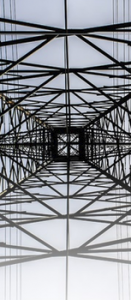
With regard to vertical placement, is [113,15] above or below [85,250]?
above

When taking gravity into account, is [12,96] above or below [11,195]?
above

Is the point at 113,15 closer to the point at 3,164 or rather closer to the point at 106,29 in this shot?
the point at 106,29

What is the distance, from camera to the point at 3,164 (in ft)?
59.5

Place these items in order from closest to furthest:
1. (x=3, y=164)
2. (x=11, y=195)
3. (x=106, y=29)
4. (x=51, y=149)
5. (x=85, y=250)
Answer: (x=85, y=250)
(x=106, y=29)
(x=11, y=195)
(x=3, y=164)
(x=51, y=149)

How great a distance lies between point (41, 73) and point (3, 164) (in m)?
5.13

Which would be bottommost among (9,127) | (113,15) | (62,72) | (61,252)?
(61,252)

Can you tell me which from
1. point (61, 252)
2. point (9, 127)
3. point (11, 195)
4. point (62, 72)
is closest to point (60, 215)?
point (61, 252)

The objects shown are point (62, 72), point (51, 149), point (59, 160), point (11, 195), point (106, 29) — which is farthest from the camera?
point (51, 149)

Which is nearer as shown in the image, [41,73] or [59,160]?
[41,73]

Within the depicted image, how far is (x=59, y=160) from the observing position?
2181cm

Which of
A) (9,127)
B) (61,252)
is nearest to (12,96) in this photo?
(9,127)

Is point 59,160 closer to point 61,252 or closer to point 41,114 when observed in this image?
point 41,114

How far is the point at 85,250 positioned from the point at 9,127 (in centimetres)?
1327

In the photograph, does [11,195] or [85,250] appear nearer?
[85,250]
